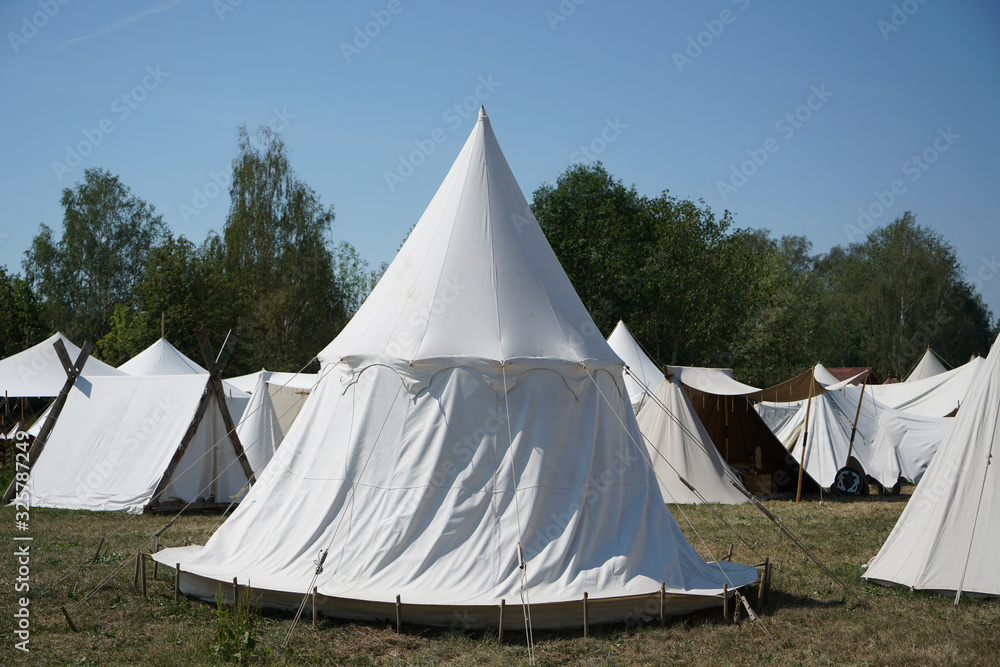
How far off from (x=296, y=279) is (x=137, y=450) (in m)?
17.0

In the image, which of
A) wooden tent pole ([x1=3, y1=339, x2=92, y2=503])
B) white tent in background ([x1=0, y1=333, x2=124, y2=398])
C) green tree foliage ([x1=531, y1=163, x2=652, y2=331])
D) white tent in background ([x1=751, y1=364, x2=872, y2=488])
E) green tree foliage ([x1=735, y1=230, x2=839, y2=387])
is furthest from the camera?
green tree foliage ([x1=735, y1=230, x2=839, y2=387])

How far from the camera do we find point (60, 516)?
12.6 metres

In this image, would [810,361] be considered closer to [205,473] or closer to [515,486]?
[205,473]

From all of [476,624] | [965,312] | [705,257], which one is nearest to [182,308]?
[705,257]

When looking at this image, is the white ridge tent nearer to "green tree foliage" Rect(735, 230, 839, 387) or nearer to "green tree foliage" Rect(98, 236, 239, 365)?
"green tree foliage" Rect(735, 230, 839, 387)

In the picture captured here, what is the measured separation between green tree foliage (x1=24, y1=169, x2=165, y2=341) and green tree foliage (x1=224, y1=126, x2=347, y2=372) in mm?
6629

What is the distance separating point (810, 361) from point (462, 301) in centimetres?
3887

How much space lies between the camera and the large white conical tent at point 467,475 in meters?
6.46

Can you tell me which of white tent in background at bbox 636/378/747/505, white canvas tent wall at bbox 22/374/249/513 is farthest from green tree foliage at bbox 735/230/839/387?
white canvas tent wall at bbox 22/374/249/513

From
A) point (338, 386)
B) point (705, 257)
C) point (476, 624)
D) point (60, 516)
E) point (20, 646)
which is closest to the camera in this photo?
point (20, 646)

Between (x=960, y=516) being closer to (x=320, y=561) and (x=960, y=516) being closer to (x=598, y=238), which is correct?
(x=320, y=561)

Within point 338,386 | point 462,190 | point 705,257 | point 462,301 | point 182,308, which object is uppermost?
point 705,257

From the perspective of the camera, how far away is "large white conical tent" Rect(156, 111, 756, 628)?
646 centimetres

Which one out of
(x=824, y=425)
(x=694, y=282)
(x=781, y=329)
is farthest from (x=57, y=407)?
(x=781, y=329)
